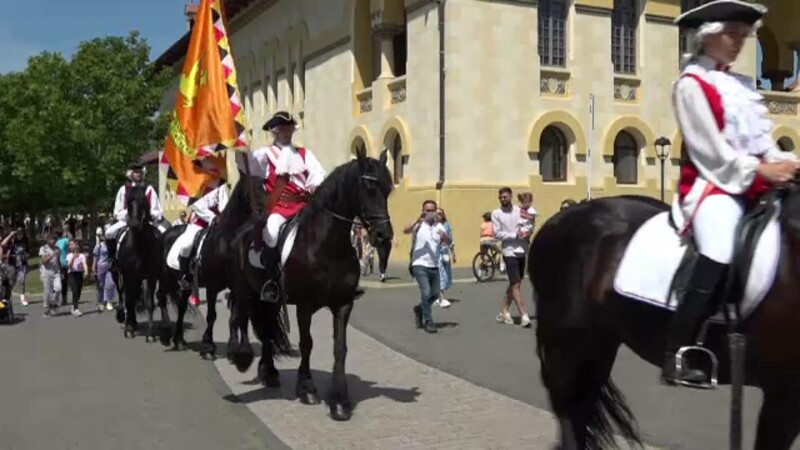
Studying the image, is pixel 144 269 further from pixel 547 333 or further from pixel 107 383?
pixel 547 333

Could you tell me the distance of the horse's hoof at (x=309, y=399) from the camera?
824 centimetres

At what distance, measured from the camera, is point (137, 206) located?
13.0m

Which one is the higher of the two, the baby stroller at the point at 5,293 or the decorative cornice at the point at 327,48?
the decorative cornice at the point at 327,48

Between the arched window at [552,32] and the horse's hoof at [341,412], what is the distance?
70.5ft

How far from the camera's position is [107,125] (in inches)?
1233

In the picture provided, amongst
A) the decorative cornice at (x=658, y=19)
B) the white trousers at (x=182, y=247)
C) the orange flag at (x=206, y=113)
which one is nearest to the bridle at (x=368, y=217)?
the orange flag at (x=206, y=113)

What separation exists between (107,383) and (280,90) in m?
32.7

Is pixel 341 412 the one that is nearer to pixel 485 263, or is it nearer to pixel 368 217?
pixel 368 217

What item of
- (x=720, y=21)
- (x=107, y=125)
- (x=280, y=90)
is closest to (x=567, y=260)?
(x=720, y=21)

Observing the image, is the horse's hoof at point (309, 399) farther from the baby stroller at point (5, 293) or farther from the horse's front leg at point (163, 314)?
the baby stroller at point (5, 293)

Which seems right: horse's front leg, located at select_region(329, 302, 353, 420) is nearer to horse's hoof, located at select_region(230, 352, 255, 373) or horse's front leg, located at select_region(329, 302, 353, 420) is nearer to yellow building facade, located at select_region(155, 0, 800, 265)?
horse's hoof, located at select_region(230, 352, 255, 373)

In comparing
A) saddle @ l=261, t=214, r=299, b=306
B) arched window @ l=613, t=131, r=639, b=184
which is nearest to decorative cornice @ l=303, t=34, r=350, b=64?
arched window @ l=613, t=131, r=639, b=184

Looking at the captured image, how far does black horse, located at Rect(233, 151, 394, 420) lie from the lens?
25.0 feet

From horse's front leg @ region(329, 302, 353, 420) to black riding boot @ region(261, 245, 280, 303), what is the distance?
0.78 m
